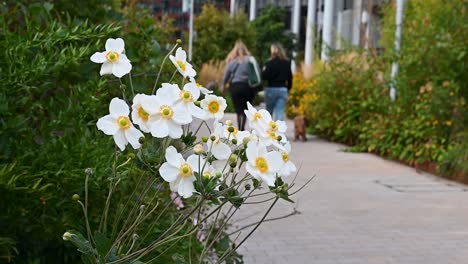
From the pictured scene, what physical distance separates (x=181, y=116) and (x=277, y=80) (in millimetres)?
11760

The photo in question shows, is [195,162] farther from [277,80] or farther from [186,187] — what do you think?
[277,80]

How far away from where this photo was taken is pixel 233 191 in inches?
77.7

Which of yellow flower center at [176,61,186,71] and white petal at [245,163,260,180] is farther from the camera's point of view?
yellow flower center at [176,61,186,71]

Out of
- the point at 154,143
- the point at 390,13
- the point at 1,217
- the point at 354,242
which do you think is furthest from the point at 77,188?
the point at 390,13

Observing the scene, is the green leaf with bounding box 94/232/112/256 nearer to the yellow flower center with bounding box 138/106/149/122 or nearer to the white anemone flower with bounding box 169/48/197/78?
the yellow flower center with bounding box 138/106/149/122

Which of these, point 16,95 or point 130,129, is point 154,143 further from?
point 16,95

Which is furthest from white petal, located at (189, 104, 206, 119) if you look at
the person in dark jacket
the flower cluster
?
the person in dark jacket

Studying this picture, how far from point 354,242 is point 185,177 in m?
Answer: 3.85

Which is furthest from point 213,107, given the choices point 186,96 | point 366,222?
point 366,222

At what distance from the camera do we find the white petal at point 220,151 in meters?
2.04

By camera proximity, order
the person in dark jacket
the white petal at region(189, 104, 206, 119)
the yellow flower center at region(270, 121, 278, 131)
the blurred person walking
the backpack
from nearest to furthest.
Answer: the white petal at region(189, 104, 206, 119) → the yellow flower center at region(270, 121, 278, 131) → the backpack → the blurred person walking → the person in dark jacket

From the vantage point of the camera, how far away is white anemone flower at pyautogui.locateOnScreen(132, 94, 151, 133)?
6.28 feet

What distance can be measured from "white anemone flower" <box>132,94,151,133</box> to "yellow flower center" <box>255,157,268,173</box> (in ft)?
0.96

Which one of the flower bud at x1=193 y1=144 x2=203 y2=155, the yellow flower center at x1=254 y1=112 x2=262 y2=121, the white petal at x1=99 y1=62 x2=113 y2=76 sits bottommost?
the flower bud at x1=193 y1=144 x2=203 y2=155
